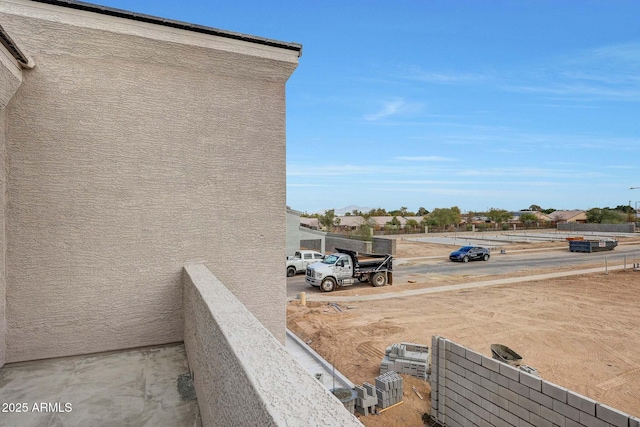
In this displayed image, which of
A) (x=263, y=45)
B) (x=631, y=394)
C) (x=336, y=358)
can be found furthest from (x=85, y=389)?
(x=631, y=394)

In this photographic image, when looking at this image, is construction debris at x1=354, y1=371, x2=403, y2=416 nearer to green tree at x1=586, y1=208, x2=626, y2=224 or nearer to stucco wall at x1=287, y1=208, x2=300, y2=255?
stucco wall at x1=287, y1=208, x2=300, y2=255

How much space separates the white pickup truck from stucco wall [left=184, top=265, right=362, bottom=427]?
69.7 feet

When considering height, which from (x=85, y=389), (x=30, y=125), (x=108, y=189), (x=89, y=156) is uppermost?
(x=30, y=125)

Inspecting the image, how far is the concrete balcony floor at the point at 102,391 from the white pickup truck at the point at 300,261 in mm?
19597

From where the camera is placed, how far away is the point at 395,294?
19.6m

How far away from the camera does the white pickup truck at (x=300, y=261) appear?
2500 centimetres

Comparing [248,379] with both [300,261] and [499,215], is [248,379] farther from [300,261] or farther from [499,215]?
[499,215]

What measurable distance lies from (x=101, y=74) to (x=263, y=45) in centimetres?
259

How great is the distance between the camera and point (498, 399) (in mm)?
6832

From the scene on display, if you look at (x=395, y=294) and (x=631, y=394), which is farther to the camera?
(x=395, y=294)

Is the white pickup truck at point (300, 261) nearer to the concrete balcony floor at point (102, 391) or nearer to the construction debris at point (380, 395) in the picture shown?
the construction debris at point (380, 395)

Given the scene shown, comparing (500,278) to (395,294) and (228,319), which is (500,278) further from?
(228,319)

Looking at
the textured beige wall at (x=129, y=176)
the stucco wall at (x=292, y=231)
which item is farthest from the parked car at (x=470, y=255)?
the textured beige wall at (x=129, y=176)

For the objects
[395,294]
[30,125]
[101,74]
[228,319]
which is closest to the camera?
[228,319]
